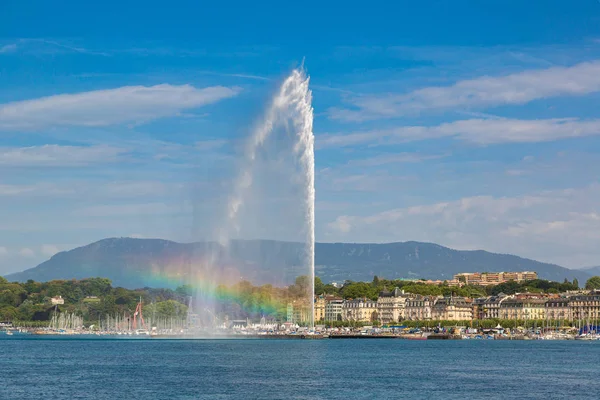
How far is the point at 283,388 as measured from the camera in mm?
48781

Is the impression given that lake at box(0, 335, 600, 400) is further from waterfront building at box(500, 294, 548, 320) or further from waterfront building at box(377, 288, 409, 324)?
waterfront building at box(377, 288, 409, 324)

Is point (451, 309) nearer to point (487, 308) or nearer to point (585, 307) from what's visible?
point (487, 308)

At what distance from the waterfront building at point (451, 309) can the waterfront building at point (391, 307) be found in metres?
7.31

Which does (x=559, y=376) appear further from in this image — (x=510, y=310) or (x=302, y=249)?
(x=510, y=310)

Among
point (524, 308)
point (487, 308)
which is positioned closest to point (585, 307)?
point (524, 308)

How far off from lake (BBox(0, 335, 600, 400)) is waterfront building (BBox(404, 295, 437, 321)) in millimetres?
103290

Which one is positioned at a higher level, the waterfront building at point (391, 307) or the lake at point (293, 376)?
the waterfront building at point (391, 307)

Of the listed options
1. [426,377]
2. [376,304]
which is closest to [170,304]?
[376,304]

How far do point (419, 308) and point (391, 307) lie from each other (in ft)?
22.1

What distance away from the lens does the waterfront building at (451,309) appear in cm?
18175

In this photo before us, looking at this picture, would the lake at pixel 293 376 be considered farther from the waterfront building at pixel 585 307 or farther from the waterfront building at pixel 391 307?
the waterfront building at pixel 391 307

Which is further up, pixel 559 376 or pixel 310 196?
pixel 310 196

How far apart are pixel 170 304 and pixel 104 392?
418ft

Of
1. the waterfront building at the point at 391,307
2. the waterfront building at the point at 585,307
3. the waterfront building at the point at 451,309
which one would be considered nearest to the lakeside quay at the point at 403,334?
the waterfront building at the point at 585,307
